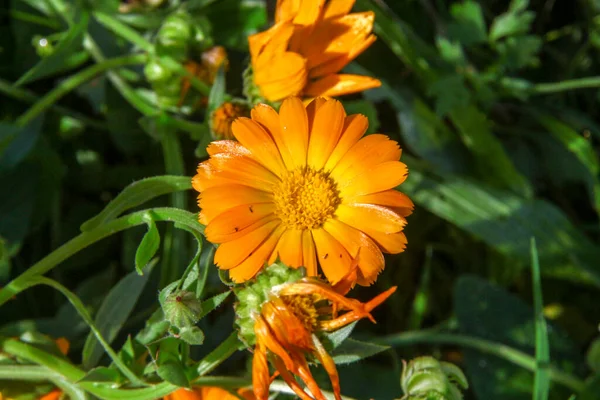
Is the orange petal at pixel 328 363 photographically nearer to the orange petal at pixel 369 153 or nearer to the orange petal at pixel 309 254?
the orange petal at pixel 309 254

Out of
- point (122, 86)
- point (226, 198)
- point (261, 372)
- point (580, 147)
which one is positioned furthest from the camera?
point (580, 147)

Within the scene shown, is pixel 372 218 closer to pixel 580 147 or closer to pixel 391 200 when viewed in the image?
pixel 391 200

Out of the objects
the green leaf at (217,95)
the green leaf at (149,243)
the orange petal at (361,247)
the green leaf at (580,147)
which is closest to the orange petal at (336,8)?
the green leaf at (217,95)

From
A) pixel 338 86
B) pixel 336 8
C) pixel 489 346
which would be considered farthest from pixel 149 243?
pixel 489 346

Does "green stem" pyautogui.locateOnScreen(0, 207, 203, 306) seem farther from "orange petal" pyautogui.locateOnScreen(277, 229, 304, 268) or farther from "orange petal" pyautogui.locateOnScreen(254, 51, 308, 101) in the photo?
"orange petal" pyautogui.locateOnScreen(254, 51, 308, 101)

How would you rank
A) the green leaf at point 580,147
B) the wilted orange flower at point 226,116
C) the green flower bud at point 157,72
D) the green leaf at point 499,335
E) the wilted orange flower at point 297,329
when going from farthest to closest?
the green leaf at point 580,147 < the green leaf at point 499,335 < the green flower bud at point 157,72 < the wilted orange flower at point 226,116 < the wilted orange flower at point 297,329

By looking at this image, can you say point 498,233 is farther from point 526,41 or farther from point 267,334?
point 267,334
